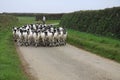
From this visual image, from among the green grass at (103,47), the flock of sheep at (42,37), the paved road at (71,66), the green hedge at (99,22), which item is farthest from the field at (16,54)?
the green hedge at (99,22)

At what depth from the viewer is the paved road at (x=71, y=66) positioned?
50.7 ft

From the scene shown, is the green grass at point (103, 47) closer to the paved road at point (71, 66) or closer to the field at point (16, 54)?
the field at point (16, 54)

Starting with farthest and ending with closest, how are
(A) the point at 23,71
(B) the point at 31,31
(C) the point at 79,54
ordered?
(B) the point at 31,31 → (C) the point at 79,54 → (A) the point at 23,71

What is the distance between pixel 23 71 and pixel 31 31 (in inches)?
495

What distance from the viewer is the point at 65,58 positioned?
20969mm

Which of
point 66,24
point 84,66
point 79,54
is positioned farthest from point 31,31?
point 66,24

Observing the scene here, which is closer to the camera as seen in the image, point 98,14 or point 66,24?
point 98,14

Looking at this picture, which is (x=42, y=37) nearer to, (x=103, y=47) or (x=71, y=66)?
(x=103, y=47)

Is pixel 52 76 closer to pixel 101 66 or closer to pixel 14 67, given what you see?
pixel 14 67

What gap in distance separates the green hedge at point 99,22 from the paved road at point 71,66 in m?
7.60

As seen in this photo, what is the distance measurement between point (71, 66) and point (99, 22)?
53.4 feet

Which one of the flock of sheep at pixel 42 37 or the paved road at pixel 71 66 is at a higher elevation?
the paved road at pixel 71 66

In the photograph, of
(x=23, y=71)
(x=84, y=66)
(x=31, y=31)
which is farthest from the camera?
(x=31, y=31)

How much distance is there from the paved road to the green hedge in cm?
760
